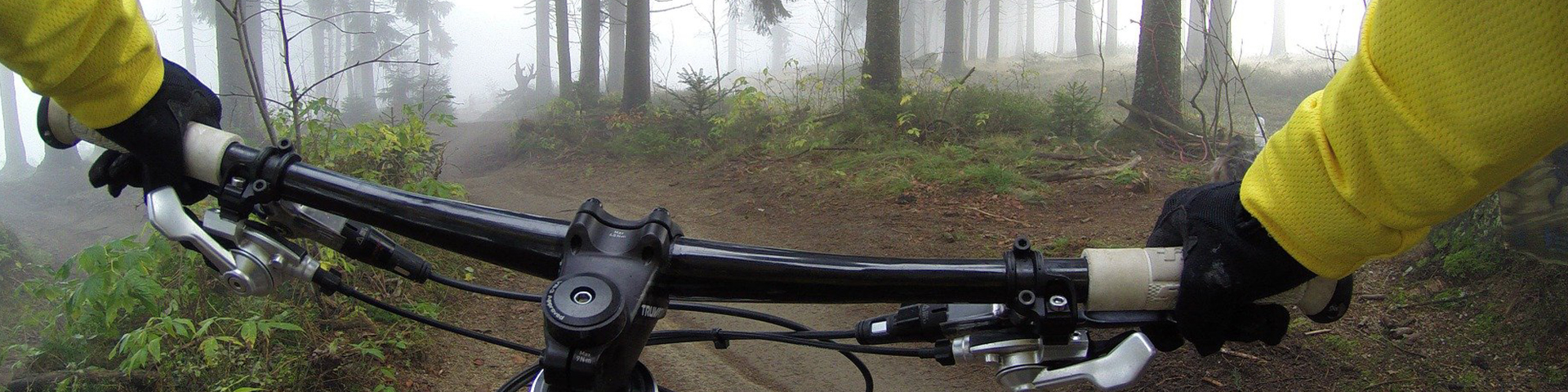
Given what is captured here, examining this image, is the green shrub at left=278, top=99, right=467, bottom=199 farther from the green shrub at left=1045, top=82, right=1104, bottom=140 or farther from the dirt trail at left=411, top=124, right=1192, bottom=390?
the green shrub at left=1045, top=82, right=1104, bottom=140

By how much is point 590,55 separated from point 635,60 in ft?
10.3

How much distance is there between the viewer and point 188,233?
1.53 metres

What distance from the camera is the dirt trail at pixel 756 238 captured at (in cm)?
505

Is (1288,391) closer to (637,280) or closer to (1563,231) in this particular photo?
(1563,231)

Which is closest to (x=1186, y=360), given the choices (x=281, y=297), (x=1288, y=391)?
(x=1288, y=391)

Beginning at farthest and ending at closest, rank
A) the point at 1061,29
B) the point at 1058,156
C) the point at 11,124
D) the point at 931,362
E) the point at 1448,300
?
1. the point at 1061,29
2. the point at 11,124
3. the point at 1058,156
4. the point at 931,362
5. the point at 1448,300

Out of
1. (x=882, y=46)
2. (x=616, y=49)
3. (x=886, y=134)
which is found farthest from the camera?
(x=616, y=49)

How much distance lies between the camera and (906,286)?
1353 mm

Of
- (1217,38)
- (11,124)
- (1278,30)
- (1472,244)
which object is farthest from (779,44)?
(1472,244)

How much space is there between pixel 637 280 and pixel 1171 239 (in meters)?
0.82

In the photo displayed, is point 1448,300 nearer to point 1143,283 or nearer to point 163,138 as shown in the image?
point 1143,283

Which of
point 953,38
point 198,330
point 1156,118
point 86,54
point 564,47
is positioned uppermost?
point 953,38

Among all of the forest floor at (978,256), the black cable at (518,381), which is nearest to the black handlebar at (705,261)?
the black cable at (518,381)

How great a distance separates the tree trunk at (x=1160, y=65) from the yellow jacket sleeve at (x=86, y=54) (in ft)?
35.9
